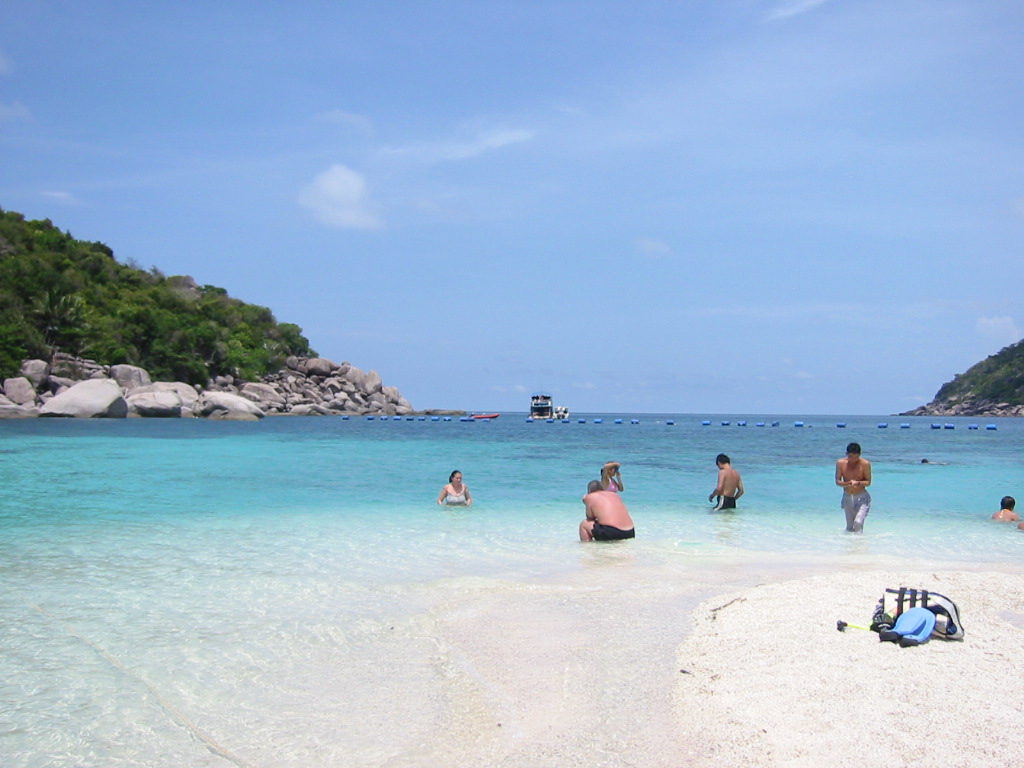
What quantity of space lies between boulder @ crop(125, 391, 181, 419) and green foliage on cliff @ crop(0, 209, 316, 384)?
7.90 m

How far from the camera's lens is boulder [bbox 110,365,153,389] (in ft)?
196

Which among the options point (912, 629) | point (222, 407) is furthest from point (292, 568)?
point (222, 407)

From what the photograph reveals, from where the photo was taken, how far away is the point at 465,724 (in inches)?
183

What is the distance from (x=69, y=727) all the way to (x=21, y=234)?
7783cm

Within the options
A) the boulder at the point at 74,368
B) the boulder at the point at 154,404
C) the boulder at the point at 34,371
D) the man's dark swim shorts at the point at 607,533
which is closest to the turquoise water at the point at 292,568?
the man's dark swim shorts at the point at 607,533

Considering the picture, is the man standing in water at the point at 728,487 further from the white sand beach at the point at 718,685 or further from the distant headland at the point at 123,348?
the distant headland at the point at 123,348

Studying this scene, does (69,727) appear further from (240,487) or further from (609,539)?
(240,487)

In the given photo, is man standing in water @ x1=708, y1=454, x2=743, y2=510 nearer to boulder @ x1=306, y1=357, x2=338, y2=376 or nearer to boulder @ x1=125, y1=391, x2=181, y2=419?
boulder @ x1=125, y1=391, x2=181, y2=419

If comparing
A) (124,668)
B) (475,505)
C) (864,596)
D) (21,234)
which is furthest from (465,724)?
(21,234)

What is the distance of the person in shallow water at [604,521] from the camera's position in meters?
11.4

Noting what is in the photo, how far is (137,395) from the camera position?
55656 mm

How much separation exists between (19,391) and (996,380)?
14866cm

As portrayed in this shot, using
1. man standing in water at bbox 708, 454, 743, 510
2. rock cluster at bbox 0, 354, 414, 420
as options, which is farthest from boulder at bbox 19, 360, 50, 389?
man standing in water at bbox 708, 454, 743, 510

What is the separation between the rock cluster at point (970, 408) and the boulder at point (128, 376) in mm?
130165
